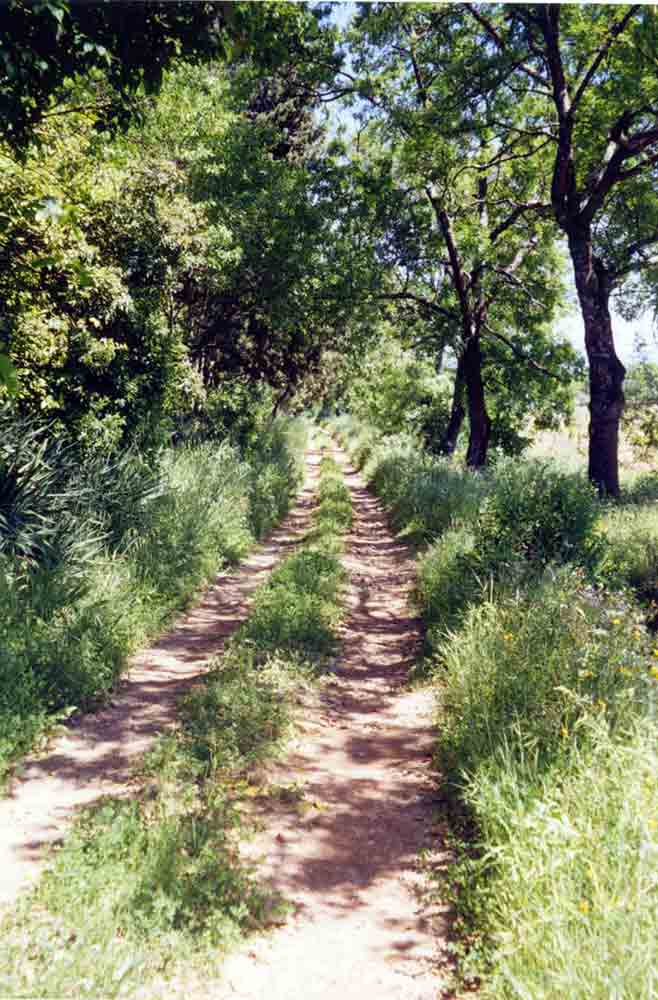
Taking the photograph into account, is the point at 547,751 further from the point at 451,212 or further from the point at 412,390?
the point at 412,390

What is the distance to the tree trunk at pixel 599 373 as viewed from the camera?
10664 millimetres

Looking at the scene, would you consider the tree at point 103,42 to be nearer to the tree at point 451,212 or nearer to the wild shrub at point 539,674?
the wild shrub at point 539,674

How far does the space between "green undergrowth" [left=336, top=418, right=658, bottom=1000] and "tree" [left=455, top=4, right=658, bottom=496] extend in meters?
3.67

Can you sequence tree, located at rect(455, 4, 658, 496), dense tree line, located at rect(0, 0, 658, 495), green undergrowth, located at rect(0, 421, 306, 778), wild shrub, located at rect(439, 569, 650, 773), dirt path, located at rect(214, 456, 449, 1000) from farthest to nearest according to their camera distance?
1. tree, located at rect(455, 4, 658, 496)
2. dense tree line, located at rect(0, 0, 658, 495)
3. green undergrowth, located at rect(0, 421, 306, 778)
4. wild shrub, located at rect(439, 569, 650, 773)
5. dirt path, located at rect(214, 456, 449, 1000)

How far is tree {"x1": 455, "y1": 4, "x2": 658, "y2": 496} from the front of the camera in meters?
9.60

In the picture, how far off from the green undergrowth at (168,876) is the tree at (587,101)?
828cm

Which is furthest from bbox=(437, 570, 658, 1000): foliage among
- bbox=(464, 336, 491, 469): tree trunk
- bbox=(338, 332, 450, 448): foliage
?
bbox=(338, 332, 450, 448): foliage

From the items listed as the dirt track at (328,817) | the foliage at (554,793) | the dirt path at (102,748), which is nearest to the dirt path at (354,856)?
the dirt track at (328,817)

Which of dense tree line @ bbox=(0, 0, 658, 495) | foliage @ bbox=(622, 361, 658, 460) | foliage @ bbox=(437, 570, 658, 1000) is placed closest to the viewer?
foliage @ bbox=(437, 570, 658, 1000)

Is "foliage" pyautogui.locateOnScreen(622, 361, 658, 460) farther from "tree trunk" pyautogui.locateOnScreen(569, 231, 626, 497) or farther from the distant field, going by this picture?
"tree trunk" pyautogui.locateOnScreen(569, 231, 626, 497)

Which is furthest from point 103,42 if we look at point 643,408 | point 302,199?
point 643,408

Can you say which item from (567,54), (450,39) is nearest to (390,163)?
(450,39)

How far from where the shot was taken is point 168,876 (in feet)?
10.1

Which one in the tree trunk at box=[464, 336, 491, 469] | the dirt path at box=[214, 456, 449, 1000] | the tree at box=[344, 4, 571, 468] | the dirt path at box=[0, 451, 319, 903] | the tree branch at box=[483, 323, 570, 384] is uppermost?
the tree at box=[344, 4, 571, 468]
